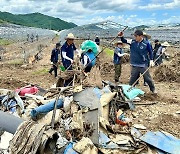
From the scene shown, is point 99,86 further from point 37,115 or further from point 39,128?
point 39,128

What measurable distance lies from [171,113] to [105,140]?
7.83 ft

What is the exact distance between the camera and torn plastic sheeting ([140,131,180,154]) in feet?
17.0

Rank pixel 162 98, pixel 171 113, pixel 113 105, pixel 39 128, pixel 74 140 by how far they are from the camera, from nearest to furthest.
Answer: pixel 39 128, pixel 74 140, pixel 113 105, pixel 171 113, pixel 162 98

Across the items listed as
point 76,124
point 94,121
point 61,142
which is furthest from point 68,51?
point 61,142

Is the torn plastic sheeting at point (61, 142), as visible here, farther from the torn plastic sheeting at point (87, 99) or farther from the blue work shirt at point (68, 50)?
the blue work shirt at point (68, 50)

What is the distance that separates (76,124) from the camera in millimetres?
5172

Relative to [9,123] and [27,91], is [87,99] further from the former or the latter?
[27,91]

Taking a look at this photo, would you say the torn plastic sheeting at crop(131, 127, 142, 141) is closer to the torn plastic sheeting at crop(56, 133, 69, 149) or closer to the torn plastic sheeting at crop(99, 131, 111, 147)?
the torn plastic sheeting at crop(99, 131, 111, 147)

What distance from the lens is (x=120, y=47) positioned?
1075cm

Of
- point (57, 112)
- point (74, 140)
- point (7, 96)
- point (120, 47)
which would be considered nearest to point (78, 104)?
point (57, 112)

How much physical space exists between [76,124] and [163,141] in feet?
4.61

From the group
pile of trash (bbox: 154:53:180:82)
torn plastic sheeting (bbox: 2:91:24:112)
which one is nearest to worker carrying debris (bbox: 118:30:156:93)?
torn plastic sheeting (bbox: 2:91:24:112)

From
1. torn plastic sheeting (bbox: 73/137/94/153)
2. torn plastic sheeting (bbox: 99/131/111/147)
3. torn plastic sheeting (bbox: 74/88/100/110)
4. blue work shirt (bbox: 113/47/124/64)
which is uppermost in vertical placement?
blue work shirt (bbox: 113/47/124/64)

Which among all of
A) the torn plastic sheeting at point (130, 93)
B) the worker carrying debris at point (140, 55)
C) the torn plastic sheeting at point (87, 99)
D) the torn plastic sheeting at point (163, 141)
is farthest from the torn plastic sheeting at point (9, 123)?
the worker carrying debris at point (140, 55)
